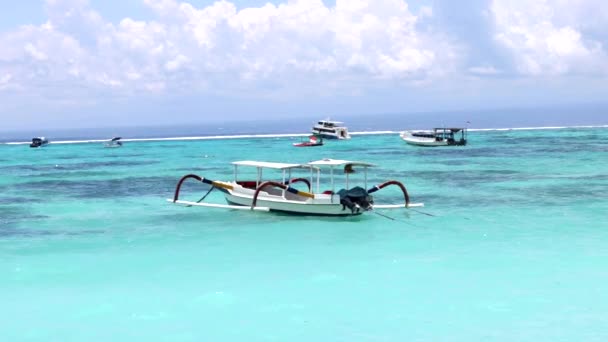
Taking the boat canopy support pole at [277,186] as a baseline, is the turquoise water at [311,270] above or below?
below

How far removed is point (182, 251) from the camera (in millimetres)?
25062

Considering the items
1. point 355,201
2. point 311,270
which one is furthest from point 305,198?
point 311,270

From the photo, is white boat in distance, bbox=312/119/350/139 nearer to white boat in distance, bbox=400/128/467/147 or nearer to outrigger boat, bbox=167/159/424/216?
white boat in distance, bbox=400/128/467/147

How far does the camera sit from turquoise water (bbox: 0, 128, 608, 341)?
54.6 ft

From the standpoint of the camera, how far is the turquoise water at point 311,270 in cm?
1666

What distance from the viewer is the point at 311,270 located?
21906 millimetres

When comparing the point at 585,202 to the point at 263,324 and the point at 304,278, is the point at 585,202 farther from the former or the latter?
the point at 263,324

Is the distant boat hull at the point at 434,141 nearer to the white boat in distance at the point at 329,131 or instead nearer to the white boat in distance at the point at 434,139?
the white boat in distance at the point at 434,139

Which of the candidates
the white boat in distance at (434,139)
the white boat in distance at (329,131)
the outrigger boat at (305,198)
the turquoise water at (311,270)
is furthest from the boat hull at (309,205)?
the white boat in distance at (329,131)

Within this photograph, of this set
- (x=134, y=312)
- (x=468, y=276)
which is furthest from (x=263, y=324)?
(x=468, y=276)

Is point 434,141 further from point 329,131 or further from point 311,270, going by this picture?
point 311,270

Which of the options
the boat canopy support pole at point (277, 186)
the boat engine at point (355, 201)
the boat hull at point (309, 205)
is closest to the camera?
the boat engine at point (355, 201)

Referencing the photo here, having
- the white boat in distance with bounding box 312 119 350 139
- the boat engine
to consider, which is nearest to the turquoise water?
the boat engine

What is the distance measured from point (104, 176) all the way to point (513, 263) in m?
40.7
